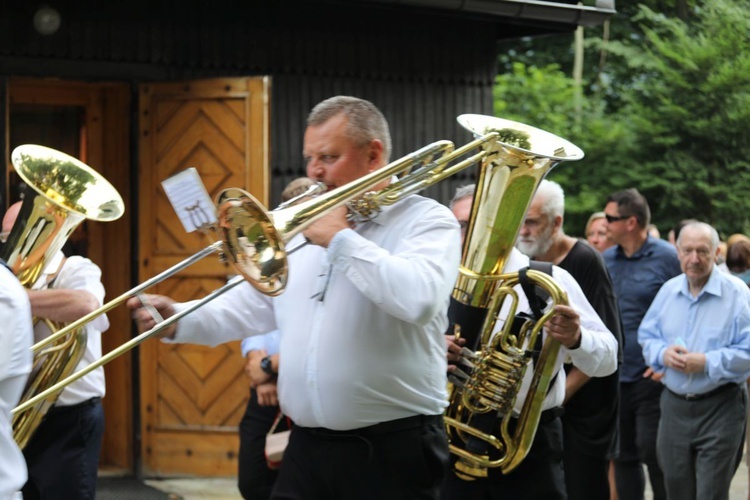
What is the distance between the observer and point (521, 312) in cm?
525

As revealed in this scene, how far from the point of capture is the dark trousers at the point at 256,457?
6.29 meters

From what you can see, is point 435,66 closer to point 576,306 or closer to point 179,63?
point 179,63

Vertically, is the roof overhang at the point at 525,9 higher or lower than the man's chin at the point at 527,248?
higher

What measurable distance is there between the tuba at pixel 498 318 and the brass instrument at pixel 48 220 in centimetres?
140

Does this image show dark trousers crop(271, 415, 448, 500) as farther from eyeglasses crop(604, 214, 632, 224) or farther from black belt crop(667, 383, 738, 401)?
eyeglasses crop(604, 214, 632, 224)

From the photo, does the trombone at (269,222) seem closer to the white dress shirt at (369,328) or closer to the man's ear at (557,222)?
the white dress shirt at (369,328)

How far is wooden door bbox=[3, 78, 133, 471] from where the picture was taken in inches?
365

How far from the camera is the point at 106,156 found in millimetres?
9406

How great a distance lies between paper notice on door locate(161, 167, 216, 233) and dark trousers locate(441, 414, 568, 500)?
1.79 m

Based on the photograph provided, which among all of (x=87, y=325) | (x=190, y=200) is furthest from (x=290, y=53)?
(x=190, y=200)

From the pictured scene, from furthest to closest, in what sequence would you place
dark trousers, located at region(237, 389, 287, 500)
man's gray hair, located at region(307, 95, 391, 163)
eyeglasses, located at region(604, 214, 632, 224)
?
eyeglasses, located at region(604, 214, 632, 224)
dark trousers, located at region(237, 389, 287, 500)
man's gray hair, located at region(307, 95, 391, 163)

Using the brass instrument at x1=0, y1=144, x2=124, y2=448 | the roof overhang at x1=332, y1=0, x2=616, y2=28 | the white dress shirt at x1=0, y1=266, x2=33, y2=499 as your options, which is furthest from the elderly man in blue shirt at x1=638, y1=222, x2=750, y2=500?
the white dress shirt at x1=0, y1=266, x2=33, y2=499

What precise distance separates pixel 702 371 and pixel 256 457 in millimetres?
2438

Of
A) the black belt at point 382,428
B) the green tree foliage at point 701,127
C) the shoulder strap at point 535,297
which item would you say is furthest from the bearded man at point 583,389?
the green tree foliage at point 701,127
